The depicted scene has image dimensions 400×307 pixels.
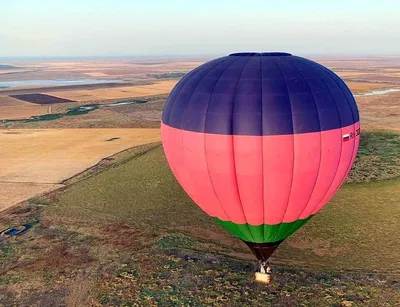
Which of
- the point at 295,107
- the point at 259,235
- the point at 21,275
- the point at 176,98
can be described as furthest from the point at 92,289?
the point at 295,107

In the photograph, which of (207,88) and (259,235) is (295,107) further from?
(259,235)

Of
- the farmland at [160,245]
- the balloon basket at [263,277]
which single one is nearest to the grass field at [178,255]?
the farmland at [160,245]

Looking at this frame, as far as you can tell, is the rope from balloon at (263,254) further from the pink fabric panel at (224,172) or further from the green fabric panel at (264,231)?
the pink fabric panel at (224,172)

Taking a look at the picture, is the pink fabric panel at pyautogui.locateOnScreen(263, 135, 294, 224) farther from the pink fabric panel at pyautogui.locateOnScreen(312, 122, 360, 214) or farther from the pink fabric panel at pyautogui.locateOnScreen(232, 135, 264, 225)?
the pink fabric panel at pyautogui.locateOnScreen(312, 122, 360, 214)

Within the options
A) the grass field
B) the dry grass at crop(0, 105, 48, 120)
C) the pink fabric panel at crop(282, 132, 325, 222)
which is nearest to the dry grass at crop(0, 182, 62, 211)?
the grass field

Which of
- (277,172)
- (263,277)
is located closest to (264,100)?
(277,172)
